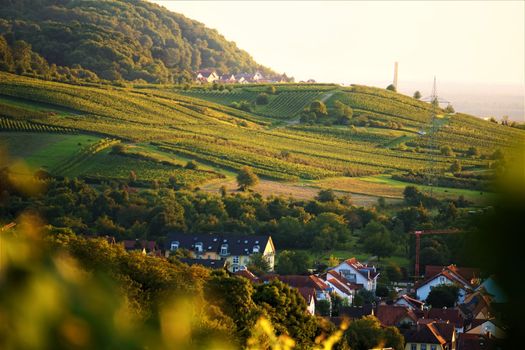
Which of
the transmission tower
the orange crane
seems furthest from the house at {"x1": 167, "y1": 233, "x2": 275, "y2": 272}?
the transmission tower

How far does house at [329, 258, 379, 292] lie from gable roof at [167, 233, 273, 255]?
4.86m

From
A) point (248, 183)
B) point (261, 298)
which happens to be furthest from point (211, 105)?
point (261, 298)

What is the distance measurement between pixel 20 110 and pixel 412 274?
35903 millimetres

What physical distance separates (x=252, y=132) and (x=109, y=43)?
34.2m

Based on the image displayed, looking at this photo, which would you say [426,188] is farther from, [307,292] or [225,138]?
[307,292]

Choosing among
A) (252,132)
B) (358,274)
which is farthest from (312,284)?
(252,132)

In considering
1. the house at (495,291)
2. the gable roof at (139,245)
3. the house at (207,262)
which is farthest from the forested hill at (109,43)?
the house at (495,291)

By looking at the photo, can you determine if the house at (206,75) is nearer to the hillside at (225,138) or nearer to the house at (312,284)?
the hillside at (225,138)

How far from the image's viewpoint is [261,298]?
2591cm

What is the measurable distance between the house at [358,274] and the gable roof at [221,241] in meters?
4.86

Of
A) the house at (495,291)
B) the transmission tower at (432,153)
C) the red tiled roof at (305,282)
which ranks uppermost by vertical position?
the house at (495,291)

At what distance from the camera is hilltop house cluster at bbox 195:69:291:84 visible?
12750cm

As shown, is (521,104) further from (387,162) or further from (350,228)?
(350,228)

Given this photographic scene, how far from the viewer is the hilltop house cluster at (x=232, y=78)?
418 ft
